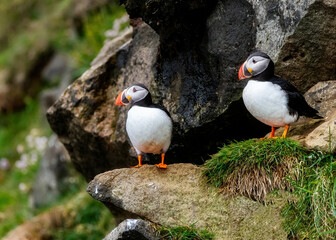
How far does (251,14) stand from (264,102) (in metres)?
1.02

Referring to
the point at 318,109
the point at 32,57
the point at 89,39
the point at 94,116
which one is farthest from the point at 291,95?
the point at 32,57

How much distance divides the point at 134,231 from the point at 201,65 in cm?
196

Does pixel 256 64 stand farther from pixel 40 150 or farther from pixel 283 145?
pixel 40 150

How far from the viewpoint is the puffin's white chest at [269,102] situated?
3.96m

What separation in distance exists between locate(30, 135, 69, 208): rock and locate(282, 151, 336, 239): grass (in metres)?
5.02

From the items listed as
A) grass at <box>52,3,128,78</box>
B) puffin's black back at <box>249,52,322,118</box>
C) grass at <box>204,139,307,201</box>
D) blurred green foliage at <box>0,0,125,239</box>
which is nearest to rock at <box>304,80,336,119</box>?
puffin's black back at <box>249,52,322,118</box>

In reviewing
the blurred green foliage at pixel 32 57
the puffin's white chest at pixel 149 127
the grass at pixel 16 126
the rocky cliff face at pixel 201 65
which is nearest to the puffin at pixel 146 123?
the puffin's white chest at pixel 149 127

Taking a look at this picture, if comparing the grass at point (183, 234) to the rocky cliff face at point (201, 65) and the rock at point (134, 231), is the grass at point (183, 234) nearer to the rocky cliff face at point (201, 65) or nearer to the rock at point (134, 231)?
the rock at point (134, 231)

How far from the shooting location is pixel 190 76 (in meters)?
4.91

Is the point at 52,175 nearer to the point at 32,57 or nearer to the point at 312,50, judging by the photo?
the point at 32,57

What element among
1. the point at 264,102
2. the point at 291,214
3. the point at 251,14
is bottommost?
the point at 291,214

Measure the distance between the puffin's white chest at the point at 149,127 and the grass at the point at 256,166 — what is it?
0.54 m

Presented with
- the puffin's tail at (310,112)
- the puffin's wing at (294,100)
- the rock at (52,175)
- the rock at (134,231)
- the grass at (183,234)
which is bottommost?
the rock at (52,175)

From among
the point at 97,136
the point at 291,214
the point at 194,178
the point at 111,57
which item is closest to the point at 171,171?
the point at 194,178
